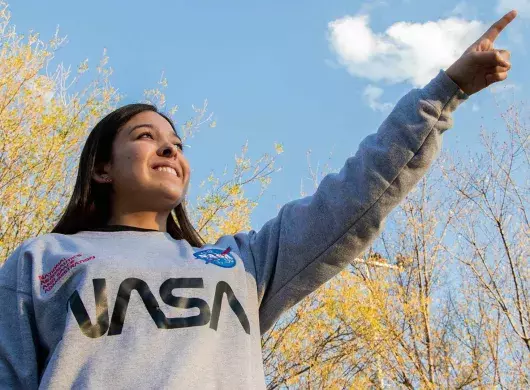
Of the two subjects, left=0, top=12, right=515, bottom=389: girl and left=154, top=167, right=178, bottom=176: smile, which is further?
left=154, top=167, right=178, bottom=176: smile

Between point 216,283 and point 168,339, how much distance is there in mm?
194

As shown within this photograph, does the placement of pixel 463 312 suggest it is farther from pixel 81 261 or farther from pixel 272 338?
pixel 81 261

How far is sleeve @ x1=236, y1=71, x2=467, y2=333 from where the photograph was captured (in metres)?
1.29

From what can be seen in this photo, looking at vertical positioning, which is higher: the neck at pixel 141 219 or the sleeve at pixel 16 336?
the neck at pixel 141 219

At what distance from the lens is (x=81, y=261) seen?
1344 mm

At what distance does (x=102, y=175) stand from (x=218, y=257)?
1.75ft

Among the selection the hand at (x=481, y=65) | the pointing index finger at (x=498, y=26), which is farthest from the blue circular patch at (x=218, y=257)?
the pointing index finger at (x=498, y=26)

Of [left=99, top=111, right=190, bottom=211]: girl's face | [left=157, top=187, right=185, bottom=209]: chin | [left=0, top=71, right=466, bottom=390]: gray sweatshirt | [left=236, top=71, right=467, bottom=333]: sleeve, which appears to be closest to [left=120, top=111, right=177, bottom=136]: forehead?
[left=99, top=111, right=190, bottom=211]: girl's face

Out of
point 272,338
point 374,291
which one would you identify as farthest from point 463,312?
point 272,338

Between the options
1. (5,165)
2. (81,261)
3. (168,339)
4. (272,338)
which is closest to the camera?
(168,339)

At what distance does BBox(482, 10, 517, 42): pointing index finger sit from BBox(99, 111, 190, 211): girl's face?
0.90 metres

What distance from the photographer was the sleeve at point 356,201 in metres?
1.29

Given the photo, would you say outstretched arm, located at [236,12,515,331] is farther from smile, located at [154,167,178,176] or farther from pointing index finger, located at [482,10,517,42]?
smile, located at [154,167,178,176]

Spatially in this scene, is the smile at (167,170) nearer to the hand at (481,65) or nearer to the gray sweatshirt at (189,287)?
the gray sweatshirt at (189,287)
